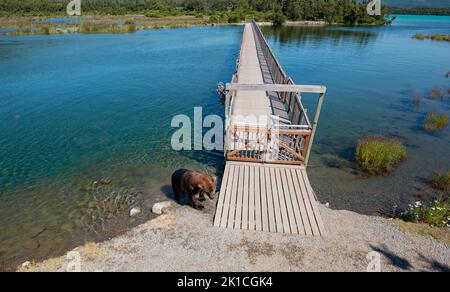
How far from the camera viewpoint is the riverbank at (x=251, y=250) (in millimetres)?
5734

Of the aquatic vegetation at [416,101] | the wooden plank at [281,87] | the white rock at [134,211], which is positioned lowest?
the white rock at [134,211]

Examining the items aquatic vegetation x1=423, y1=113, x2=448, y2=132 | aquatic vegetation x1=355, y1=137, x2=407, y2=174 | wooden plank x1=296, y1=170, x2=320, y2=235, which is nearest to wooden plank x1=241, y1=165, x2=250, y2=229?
wooden plank x1=296, y1=170, x2=320, y2=235

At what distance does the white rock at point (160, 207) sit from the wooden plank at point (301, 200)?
13.2ft

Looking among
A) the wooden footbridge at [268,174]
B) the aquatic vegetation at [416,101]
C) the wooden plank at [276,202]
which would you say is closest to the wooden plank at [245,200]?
the wooden footbridge at [268,174]

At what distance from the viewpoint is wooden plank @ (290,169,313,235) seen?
6.74 meters

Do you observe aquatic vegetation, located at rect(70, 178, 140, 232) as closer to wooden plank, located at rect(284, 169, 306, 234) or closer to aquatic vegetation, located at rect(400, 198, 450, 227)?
wooden plank, located at rect(284, 169, 306, 234)

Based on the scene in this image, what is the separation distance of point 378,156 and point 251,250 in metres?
8.21

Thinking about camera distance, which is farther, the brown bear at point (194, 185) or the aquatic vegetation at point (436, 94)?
the aquatic vegetation at point (436, 94)

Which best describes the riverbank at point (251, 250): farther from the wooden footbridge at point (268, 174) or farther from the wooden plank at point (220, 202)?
the wooden footbridge at point (268, 174)

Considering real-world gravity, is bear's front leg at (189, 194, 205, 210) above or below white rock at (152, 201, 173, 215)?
above

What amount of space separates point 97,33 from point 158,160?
2069 inches

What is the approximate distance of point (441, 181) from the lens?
1013cm

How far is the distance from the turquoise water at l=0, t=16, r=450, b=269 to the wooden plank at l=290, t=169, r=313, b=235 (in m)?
1.75

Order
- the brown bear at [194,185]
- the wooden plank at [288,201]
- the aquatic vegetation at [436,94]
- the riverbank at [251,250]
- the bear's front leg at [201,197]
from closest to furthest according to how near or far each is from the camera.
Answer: the riverbank at [251,250], the wooden plank at [288,201], the brown bear at [194,185], the bear's front leg at [201,197], the aquatic vegetation at [436,94]
